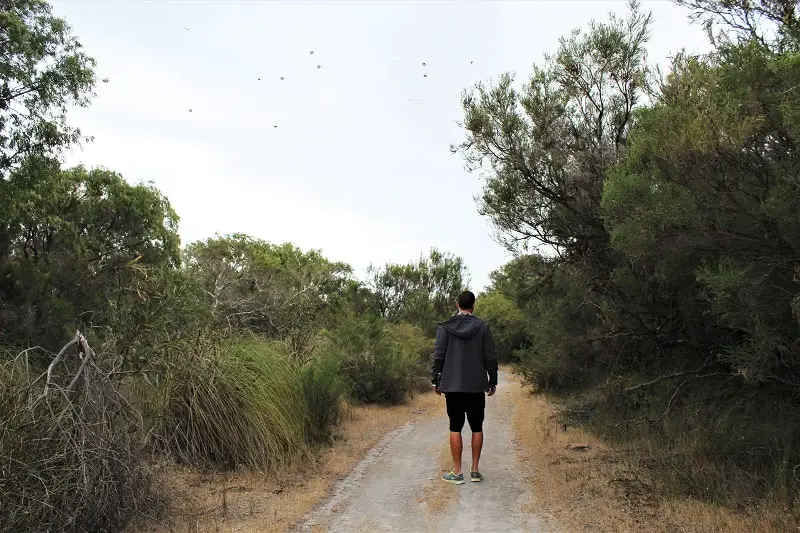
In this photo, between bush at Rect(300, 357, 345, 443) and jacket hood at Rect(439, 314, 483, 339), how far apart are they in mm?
3165

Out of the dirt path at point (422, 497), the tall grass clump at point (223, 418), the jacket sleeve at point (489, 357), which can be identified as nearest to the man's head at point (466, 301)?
the jacket sleeve at point (489, 357)

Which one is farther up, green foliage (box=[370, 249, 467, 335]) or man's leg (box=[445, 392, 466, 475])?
green foliage (box=[370, 249, 467, 335])

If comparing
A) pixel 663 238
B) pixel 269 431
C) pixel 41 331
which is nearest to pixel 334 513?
pixel 269 431

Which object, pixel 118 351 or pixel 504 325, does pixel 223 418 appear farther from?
pixel 504 325

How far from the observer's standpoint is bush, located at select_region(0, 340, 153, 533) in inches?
161

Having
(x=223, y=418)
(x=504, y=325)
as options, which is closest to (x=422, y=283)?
(x=504, y=325)

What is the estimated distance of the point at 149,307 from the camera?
6.45 m

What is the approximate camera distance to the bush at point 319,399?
8703 mm

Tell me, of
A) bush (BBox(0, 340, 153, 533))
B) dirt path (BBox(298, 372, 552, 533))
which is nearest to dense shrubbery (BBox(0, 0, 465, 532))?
bush (BBox(0, 340, 153, 533))

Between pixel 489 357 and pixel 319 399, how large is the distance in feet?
12.0

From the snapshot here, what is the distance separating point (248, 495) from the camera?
609 cm

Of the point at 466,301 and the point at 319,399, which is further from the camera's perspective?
the point at 319,399

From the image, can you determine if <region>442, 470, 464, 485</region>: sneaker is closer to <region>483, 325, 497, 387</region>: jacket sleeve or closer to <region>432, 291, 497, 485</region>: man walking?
<region>432, 291, 497, 485</region>: man walking

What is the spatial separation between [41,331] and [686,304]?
9.85 metres
